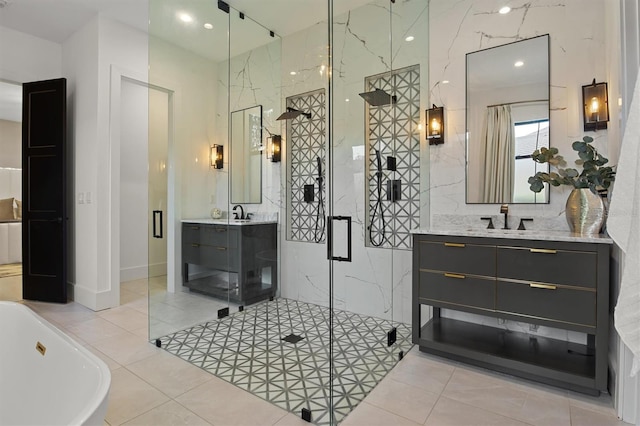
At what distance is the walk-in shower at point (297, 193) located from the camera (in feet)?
7.62

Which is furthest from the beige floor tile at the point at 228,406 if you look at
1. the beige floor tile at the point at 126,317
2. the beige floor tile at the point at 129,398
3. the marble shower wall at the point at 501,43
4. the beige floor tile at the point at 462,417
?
the marble shower wall at the point at 501,43

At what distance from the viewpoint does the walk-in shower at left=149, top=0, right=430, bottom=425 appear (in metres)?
2.32

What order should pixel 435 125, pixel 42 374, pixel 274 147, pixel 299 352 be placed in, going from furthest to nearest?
pixel 274 147 < pixel 435 125 < pixel 299 352 < pixel 42 374

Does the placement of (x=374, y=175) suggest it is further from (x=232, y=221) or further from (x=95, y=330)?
(x=95, y=330)

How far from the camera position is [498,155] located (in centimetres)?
258

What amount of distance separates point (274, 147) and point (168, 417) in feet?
7.55

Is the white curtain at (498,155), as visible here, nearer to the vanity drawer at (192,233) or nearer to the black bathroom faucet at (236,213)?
the black bathroom faucet at (236,213)

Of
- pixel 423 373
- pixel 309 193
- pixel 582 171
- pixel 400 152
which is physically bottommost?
pixel 423 373

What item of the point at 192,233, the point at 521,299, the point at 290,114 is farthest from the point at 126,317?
the point at 521,299

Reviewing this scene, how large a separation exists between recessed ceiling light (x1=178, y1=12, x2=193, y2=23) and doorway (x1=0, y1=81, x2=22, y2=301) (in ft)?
12.4

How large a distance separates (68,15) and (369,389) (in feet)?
14.7

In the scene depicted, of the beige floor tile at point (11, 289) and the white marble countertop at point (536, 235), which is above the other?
the white marble countertop at point (536, 235)

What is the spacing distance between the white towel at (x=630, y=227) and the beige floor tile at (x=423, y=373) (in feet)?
3.63

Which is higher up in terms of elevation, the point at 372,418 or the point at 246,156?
the point at 246,156
